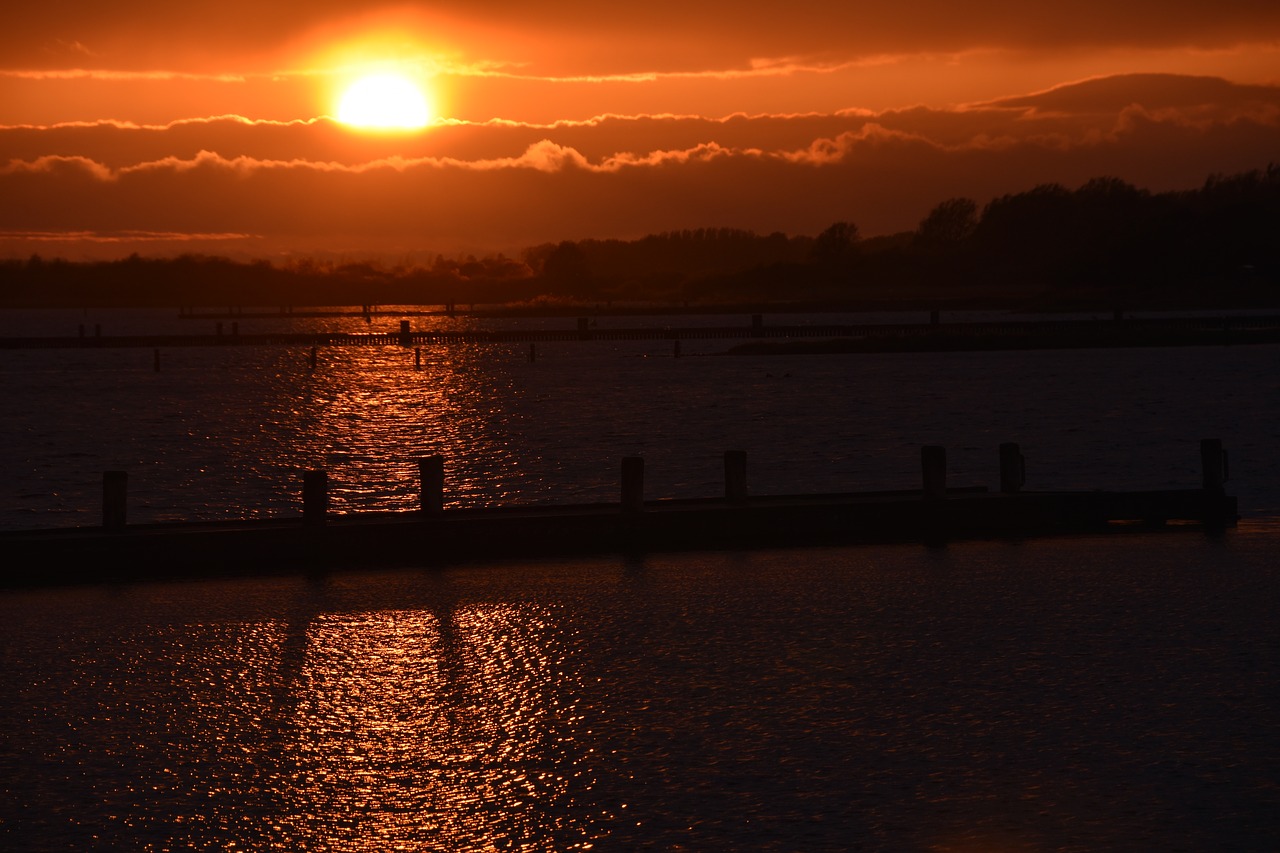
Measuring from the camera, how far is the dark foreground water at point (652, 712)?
1001 centimetres

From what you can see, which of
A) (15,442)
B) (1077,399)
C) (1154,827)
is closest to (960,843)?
(1154,827)

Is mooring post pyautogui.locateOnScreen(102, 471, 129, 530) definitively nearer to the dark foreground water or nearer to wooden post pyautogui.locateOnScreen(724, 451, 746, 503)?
the dark foreground water

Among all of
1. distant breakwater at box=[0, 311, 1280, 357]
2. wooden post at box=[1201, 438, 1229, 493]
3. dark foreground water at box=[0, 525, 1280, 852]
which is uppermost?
distant breakwater at box=[0, 311, 1280, 357]

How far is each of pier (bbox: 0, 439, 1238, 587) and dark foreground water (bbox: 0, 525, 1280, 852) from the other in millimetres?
982

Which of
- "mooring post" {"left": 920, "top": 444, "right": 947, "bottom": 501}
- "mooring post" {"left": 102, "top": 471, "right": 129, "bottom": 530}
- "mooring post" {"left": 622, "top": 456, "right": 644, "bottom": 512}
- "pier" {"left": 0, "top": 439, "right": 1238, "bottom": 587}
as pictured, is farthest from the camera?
"mooring post" {"left": 920, "top": 444, "right": 947, "bottom": 501}

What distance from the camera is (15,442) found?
203 feet

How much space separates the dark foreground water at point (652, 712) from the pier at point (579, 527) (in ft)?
3.22

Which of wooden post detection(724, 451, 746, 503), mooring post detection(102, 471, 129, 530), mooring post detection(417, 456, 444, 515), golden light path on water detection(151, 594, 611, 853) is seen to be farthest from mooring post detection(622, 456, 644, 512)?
mooring post detection(102, 471, 129, 530)

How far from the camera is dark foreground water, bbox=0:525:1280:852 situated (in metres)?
10.0

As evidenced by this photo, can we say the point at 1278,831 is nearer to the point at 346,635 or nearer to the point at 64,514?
the point at 346,635

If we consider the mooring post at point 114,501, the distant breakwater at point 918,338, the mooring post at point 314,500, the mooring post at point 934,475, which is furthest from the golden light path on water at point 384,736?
the distant breakwater at point 918,338

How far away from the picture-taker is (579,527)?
23297 mm

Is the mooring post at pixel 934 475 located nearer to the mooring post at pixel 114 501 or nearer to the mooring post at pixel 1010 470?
the mooring post at pixel 1010 470

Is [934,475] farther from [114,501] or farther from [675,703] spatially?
[114,501]
